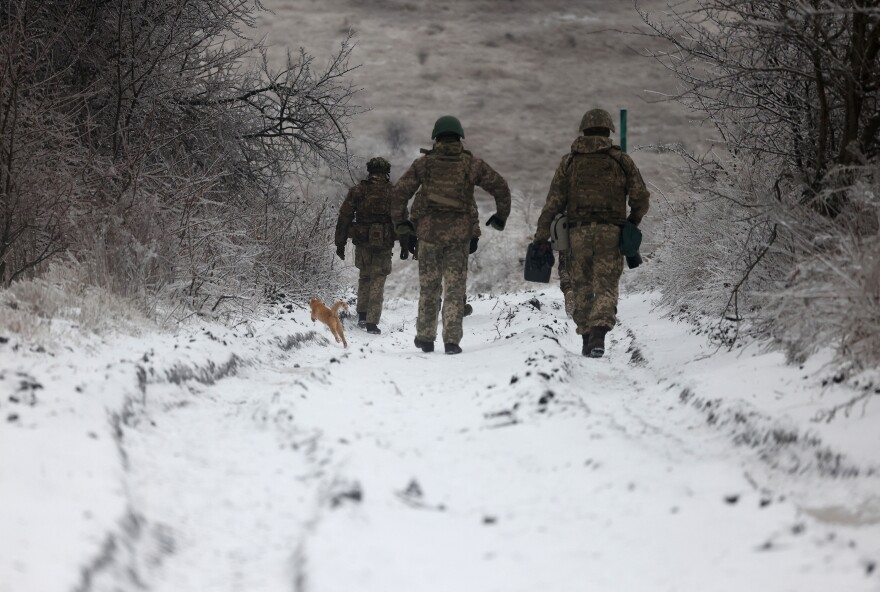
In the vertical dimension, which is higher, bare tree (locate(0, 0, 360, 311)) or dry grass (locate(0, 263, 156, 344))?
bare tree (locate(0, 0, 360, 311))

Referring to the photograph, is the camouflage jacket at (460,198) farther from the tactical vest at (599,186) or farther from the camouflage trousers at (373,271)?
the camouflage trousers at (373,271)


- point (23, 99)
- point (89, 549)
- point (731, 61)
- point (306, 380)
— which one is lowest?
point (306, 380)

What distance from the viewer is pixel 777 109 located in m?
7.80

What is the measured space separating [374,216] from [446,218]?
118 inches

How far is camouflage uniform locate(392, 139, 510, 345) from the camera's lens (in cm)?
926

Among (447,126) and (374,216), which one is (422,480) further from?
(374,216)

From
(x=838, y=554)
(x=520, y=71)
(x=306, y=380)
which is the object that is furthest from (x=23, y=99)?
(x=520, y=71)

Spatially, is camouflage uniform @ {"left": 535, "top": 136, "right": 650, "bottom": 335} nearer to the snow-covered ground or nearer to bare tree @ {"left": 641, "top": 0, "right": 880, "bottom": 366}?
bare tree @ {"left": 641, "top": 0, "right": 880, "bottom": 366}

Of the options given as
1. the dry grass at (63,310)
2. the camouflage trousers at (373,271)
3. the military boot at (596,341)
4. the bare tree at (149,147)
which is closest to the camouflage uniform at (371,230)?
the camouflage trousers at (373,271)

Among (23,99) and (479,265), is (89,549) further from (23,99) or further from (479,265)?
(479,265)

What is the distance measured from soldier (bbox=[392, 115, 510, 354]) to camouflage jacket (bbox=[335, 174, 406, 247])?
8.50ft

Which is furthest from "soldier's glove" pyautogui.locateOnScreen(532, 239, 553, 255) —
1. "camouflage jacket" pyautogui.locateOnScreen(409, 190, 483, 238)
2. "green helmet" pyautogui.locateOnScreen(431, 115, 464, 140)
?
"green helmet" pyautogui.locateOnScreen(431, 115, 464, 140)

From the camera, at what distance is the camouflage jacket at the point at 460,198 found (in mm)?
9320

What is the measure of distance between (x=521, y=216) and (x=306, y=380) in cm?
2615
